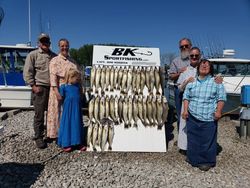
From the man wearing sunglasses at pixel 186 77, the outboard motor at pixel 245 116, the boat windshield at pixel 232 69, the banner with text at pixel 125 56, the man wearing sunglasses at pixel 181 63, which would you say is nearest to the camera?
the man wearing sunglasses at pixel 186 77

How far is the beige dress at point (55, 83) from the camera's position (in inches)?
221

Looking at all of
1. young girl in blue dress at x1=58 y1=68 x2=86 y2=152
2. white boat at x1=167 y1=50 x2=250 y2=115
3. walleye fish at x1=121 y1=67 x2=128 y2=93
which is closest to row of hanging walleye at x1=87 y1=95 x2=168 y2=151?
walleye fish at x1=121 y1=67 x2=128 y2=93

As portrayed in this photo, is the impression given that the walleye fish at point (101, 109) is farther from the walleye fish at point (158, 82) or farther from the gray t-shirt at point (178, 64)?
the gray t-shirt at point (178, 64)

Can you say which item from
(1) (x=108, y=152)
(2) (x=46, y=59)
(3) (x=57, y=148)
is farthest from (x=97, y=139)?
(2) (x=46, y=59)

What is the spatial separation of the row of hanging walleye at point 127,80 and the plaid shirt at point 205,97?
1308 mm

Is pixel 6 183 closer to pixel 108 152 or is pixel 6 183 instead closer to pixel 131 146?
pixel 108 152

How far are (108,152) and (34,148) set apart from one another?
1412 millimetres

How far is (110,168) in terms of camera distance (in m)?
5.08

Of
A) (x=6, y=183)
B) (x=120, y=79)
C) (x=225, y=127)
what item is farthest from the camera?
(x=225, y=127)

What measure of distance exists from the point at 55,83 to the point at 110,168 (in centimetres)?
180

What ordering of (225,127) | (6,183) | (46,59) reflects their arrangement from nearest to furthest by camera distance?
1. (6,183)
2. (46,59)
3. (225,127)

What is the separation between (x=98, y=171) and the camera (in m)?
4.93

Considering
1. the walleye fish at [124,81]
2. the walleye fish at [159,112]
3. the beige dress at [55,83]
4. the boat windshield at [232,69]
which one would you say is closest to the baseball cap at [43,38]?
the beige dress at [55,83]

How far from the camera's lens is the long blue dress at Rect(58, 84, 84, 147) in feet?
18.7
